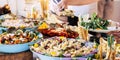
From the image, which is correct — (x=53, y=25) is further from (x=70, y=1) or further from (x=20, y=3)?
(x=20, y=3)

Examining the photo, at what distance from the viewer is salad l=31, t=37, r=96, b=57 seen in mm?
976

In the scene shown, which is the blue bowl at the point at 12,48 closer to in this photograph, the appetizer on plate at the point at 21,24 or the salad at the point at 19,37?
the salad at the point at 19,37

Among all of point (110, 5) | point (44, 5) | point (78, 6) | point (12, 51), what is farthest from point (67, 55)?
point (110, 5)

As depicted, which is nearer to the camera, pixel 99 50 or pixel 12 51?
pixel 99 50

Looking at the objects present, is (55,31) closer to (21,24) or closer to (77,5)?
(21,24)

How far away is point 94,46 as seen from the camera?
105 centimetres

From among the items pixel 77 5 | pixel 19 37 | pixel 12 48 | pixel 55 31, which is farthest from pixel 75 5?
pixel 12 48

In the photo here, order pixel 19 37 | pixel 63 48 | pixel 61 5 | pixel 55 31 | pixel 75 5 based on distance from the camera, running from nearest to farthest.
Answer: pixel 63 48 < pixel 19 37 < pixel 55 31 < pixel 61 5 < pixel 75 5

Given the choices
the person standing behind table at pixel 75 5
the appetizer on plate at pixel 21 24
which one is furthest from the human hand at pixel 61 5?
the appetizer on plate at pixel 21 24

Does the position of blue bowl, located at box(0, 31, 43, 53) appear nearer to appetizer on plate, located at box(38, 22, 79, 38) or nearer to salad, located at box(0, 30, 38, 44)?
salad, located at box(0, 30, 38, 44)

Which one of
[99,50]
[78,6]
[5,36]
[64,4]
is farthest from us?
[78,6]

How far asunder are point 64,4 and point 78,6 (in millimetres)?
225

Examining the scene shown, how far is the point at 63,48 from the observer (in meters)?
1.03

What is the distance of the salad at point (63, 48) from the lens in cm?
98
